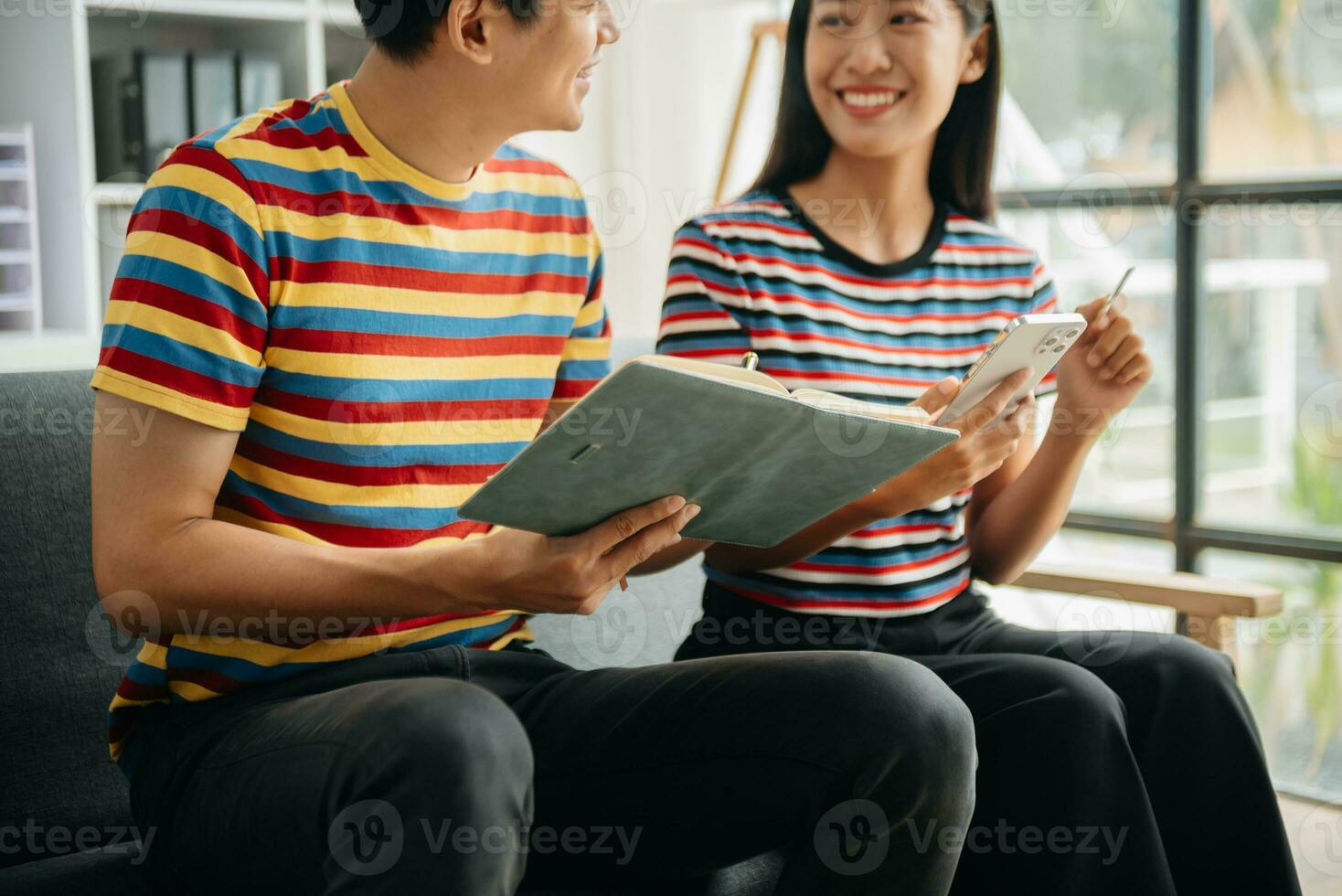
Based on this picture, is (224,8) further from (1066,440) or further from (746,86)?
(1066,440)

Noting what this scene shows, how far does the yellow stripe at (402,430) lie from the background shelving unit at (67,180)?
5.21 ft

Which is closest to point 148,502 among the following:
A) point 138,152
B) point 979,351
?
point 979,351

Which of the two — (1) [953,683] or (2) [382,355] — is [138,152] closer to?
(2) [382,355]

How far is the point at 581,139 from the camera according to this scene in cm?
348

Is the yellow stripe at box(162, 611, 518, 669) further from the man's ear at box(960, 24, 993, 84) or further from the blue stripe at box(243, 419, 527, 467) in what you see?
the man's ear at box(960, 24, 993, 84)

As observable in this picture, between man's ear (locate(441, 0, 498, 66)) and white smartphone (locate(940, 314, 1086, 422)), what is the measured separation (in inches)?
19.8

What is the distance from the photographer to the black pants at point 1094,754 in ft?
4.09

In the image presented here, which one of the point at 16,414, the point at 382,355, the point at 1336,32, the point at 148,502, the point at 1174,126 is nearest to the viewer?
the point at 148,502

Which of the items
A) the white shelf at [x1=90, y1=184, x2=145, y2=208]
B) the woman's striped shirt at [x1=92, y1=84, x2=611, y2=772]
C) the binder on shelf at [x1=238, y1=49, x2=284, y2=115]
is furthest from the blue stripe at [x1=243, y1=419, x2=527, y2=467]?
the binder on shelf at [x1=238, y1=49, x2=284, y2=115]

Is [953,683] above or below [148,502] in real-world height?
below

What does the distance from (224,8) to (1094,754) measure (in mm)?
2329

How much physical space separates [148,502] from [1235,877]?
1027 mm

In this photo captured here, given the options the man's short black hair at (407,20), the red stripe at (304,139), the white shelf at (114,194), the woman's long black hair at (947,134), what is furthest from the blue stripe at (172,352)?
the white shelf at (114,194)

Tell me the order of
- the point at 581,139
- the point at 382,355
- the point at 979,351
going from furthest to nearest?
1. the point at 581,139
2. the point at 979,351
3. the point at 382,355
